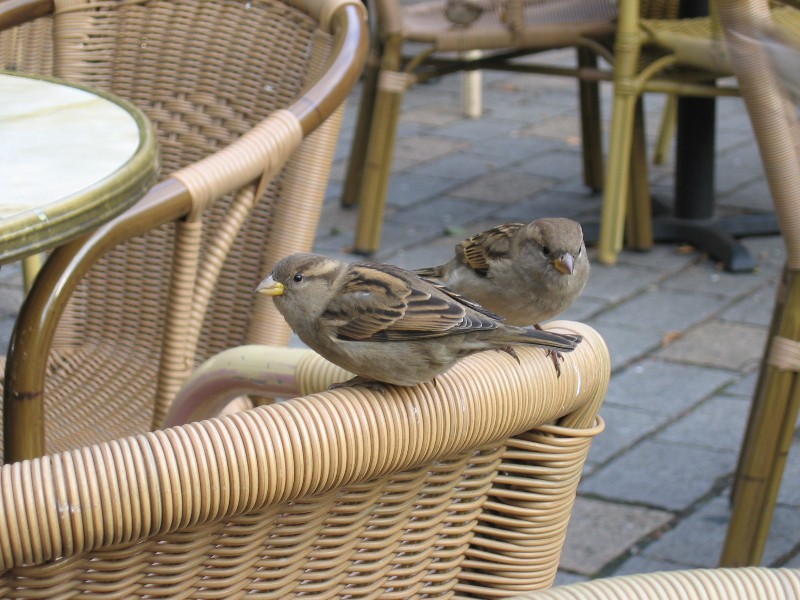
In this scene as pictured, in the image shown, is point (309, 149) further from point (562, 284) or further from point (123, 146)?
point (123, 146)

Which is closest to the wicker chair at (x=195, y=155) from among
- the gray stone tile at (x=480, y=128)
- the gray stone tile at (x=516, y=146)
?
the gray stone tile at (x=516, y=146)

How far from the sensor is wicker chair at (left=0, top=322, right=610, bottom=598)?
2.73 feet

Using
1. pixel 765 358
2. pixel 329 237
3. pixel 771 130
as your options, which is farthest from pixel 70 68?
pixel 329 237

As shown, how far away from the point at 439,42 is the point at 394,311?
3129 millimetres

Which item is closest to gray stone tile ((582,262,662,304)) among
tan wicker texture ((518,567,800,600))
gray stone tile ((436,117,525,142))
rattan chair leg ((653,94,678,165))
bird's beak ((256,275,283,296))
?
rattan chair leg ((653,94,678,165))

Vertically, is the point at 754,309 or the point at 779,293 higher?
the point at 779,293

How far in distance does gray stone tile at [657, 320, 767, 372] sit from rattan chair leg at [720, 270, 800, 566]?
4.13 feet

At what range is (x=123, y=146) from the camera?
5.02 ft

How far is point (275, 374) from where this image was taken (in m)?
1.38

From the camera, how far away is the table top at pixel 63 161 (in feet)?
4.14

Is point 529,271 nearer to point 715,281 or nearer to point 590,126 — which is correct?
point 715,281

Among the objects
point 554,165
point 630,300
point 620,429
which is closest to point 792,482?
point 620,429

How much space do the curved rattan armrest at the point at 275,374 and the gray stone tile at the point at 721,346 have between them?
2.25m

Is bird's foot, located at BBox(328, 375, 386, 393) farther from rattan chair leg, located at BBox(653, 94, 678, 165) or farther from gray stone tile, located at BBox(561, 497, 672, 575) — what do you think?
rattan chair leg, located at BBox(653, 94, 678, 165)
